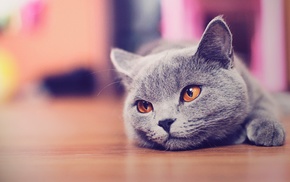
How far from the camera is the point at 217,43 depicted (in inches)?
38.2

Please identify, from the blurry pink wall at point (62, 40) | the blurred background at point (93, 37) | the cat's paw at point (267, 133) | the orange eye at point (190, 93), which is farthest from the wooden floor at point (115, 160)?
the blurry pink wall at point (62, 40)

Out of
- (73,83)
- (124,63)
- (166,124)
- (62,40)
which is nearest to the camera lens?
(166,124)

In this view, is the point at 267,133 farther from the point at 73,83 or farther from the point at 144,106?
the point at 73,83

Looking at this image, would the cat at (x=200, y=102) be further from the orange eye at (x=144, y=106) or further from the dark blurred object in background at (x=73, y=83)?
the dark blurred object in background at (x=73, y=83)

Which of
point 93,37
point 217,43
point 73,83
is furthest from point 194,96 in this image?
point 73,83

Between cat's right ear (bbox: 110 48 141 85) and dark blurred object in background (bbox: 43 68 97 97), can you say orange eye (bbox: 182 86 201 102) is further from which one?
dark blurred object in background (bbox: 43 68 97 97)

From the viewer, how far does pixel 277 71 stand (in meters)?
1.24

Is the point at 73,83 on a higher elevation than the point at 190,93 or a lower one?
higher

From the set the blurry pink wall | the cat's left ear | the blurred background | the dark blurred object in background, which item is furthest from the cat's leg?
the dark blurred object in background

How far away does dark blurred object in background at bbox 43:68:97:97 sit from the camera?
5.93 ft

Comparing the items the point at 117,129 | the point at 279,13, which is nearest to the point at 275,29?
the point at 279,13

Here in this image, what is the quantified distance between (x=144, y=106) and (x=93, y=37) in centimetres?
77

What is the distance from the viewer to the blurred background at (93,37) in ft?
4.00

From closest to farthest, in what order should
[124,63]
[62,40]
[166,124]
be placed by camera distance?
[166,124] < [124,63] < [62,40]
